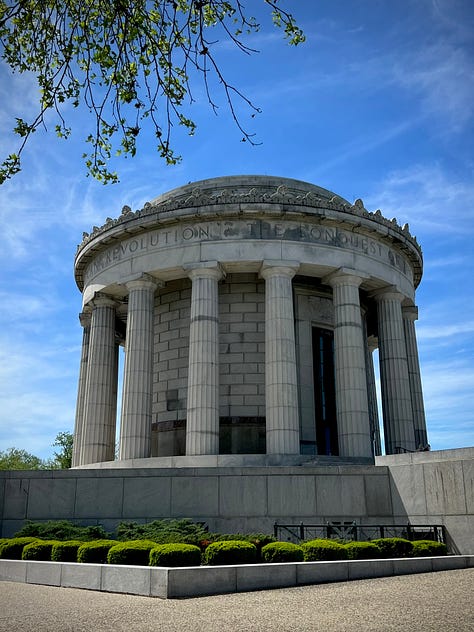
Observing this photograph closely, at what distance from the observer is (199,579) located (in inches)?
585

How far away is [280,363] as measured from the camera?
106 feet

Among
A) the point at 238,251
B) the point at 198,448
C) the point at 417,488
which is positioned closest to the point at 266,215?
the point at 238,251

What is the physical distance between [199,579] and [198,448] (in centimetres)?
1607

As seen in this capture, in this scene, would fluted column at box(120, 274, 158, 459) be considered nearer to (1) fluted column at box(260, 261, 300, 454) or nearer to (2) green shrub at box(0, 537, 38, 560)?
(1) fluted column at box(260, 261, 300, 454)

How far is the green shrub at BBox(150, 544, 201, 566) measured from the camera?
1606 cm

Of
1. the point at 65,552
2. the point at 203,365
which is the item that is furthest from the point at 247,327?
the point at 65,552

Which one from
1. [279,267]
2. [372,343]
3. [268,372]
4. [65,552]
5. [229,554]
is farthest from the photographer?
[372,343]

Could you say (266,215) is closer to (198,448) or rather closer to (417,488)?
(198,448)

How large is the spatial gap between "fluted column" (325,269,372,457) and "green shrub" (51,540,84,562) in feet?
56.7

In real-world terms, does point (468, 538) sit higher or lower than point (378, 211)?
lower

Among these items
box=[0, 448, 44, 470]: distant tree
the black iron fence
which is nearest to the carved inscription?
the black iron fence

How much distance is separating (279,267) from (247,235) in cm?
245

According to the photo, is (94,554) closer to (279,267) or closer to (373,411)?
(279,267)

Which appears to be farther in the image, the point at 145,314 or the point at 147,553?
the point at 145,314
